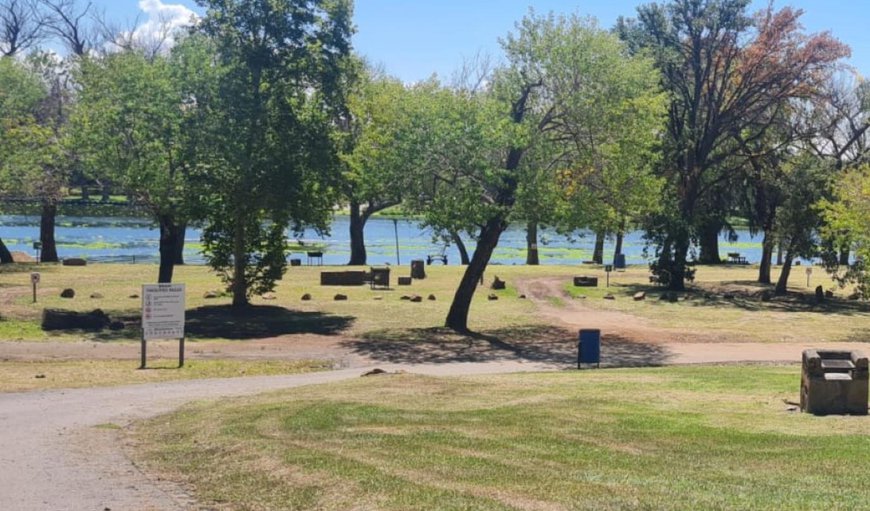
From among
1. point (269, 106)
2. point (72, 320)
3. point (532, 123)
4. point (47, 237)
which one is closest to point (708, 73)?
point (532, 123)

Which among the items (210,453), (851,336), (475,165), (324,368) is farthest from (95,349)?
(851,336)

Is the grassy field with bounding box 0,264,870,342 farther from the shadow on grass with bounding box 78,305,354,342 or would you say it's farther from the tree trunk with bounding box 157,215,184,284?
the tree trunk with bounding box 157,215,184,284

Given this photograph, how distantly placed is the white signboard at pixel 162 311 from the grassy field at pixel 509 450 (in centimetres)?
514

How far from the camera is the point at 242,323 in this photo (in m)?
27.5

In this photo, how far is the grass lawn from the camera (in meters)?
16.7

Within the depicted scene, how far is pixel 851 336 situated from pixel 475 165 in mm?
13845

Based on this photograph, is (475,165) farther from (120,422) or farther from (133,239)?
(133,239)

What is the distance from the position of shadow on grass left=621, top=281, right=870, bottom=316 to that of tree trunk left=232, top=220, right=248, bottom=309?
1790 cm

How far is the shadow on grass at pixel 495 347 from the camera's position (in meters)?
22.5

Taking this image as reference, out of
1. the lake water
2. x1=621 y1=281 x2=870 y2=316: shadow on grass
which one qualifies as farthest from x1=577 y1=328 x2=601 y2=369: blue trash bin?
the lake water

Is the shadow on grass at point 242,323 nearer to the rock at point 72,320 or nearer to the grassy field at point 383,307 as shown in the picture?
the grassy field at point 383,307

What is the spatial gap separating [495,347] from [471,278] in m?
3.30

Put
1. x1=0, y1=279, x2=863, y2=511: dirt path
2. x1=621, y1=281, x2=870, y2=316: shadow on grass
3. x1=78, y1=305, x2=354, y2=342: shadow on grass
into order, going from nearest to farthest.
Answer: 1. x1=0, y1=279, x2=863, y2=511: dirt path
2. x1=78, y1=305, x2=354, y2=342: shadow on grass
3. x1=621, y1=281, x2=870, y2=316: shadow on grass

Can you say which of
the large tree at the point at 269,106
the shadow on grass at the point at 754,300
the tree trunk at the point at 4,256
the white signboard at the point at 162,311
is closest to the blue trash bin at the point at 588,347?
→ the white signboard at the point at 162,311
